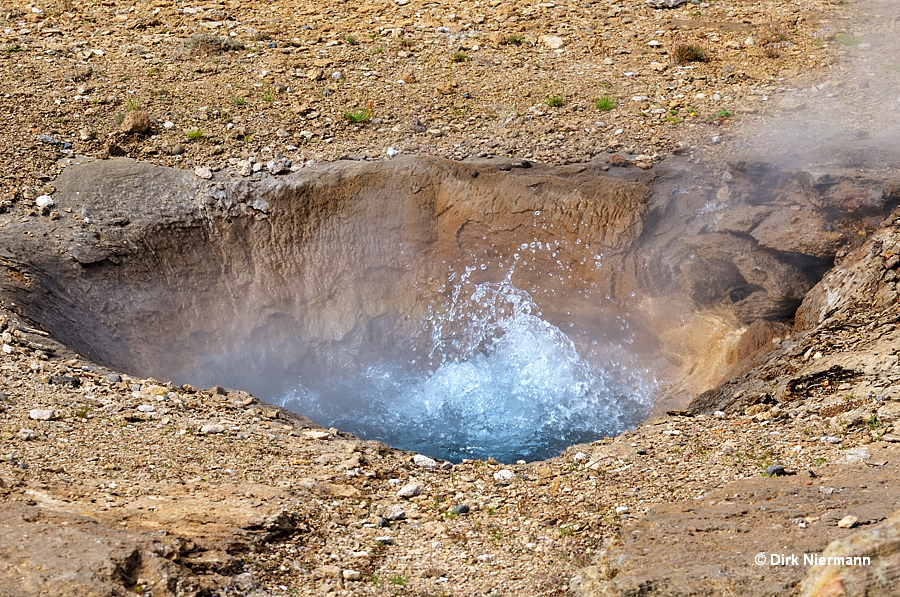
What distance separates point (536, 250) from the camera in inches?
278

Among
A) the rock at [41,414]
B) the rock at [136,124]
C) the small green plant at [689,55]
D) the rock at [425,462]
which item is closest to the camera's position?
the rock at [41,414]

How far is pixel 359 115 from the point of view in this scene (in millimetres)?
7766

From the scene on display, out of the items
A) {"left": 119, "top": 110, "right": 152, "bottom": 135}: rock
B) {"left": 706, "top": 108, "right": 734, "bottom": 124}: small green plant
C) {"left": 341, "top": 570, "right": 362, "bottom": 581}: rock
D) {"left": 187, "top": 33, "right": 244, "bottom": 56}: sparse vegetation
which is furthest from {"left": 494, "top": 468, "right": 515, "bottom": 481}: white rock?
{"left": 187, "top": 33, "right": 244, "bottom": 56}: sparse vegetation

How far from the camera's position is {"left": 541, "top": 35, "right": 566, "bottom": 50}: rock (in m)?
8.89

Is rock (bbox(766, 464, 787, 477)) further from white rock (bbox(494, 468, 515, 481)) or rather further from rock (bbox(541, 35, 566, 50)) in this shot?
rock (bbox(541, 35, 566, 50))

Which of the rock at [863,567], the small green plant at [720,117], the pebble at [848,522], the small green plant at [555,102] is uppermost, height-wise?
the small green plant at [555,102]

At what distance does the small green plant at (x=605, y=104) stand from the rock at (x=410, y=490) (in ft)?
16.3

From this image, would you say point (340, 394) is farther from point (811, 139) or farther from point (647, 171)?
point (811, 139)

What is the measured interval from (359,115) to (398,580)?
542 centimetres

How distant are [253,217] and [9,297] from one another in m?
2.16

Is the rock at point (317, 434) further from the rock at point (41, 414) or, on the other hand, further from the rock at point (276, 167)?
the rock at point (276, 167)

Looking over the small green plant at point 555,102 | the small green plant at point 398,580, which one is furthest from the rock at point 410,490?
the small green plant at point 555,102

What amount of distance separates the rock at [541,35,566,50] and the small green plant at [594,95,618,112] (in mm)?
1241

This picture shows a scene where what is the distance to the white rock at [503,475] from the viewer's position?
4.33 metres
